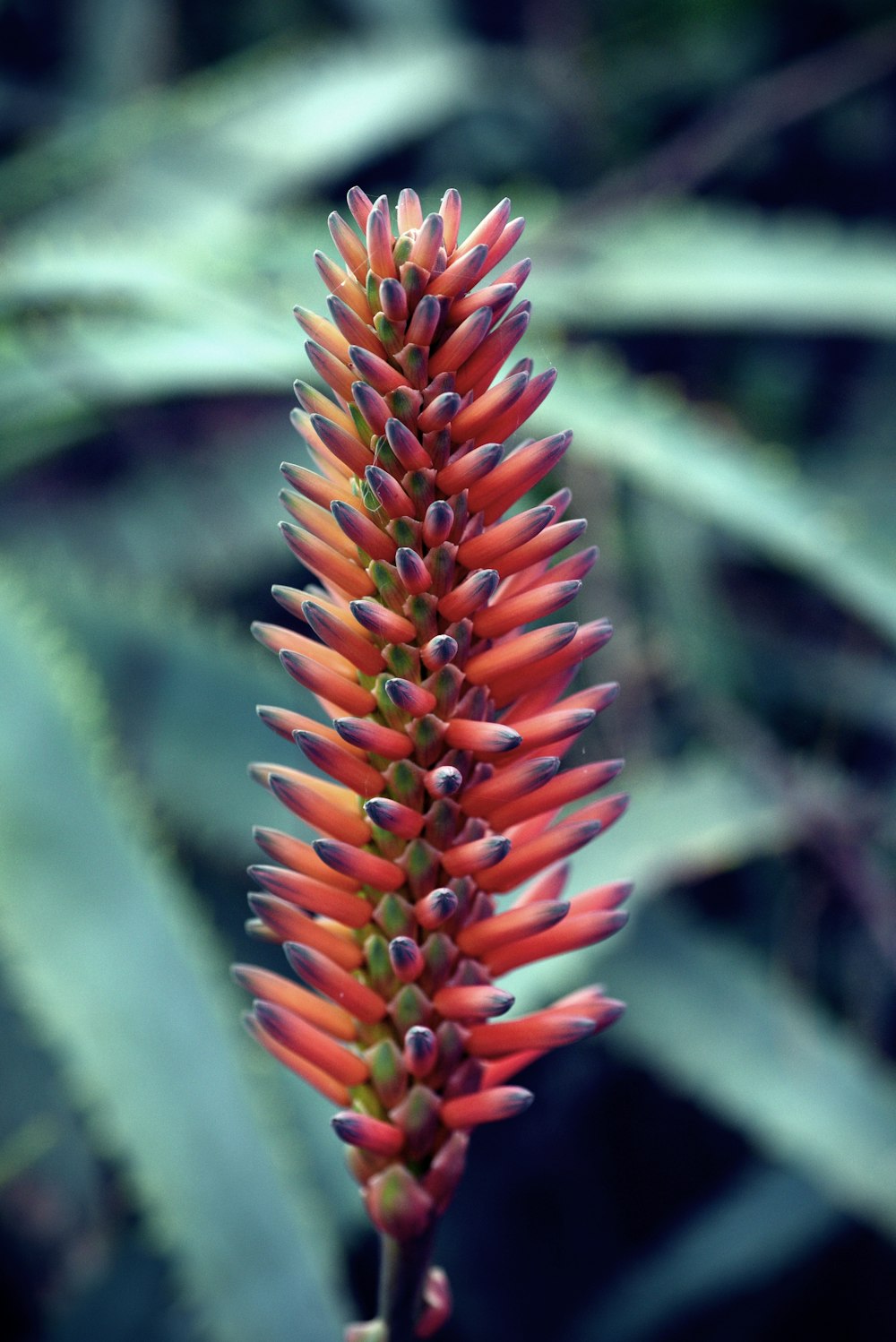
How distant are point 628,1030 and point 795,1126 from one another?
0.15 metres

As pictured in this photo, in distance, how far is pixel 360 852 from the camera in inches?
13.9

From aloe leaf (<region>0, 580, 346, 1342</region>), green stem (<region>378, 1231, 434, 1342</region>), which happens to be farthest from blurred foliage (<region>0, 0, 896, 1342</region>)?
green stem (<region>378, 1231, 434, 1342</region>)

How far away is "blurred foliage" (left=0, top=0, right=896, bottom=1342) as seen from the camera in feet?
2.60

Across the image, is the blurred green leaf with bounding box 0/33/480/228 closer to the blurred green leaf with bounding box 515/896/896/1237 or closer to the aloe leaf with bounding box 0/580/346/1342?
the aloe leaf with bounding box 0/580/346/1342

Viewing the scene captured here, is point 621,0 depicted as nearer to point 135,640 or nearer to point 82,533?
point 82,533

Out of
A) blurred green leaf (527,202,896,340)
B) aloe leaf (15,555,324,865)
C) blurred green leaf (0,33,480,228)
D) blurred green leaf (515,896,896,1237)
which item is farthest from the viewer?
blurred green leaf (0,33,480,228)

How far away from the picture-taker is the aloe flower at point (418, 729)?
35 cm

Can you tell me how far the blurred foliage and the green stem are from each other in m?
0.31

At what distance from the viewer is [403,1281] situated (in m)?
0.37

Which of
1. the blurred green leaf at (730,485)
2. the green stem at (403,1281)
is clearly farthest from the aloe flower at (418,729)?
the blurred green leaf at (730,485)

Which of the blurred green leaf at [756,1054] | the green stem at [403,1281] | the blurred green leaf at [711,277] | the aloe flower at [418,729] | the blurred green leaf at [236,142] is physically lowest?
the blurred green leaf at [756,1054]

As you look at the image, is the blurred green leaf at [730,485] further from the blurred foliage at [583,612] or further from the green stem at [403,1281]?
the green stem at [403,1281]

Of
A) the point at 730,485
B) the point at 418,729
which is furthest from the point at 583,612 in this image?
the point at 418,729

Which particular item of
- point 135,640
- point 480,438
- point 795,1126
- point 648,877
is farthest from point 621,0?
point 480,438
